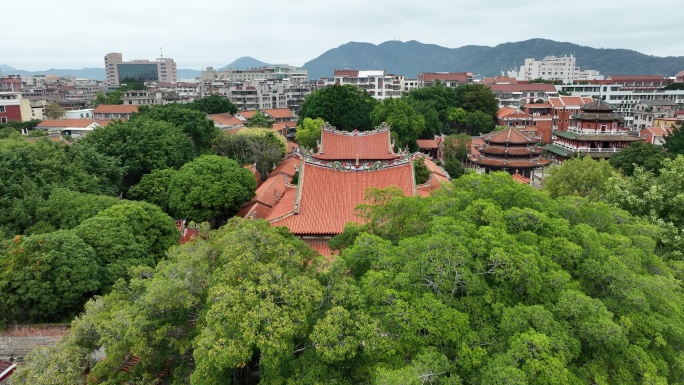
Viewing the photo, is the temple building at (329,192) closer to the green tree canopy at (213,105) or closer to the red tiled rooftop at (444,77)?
the green tree canopy at (213,105)

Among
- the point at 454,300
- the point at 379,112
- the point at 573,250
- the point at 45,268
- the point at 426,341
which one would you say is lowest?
the point at 45,268

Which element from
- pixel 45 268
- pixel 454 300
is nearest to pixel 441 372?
pixel 454 300

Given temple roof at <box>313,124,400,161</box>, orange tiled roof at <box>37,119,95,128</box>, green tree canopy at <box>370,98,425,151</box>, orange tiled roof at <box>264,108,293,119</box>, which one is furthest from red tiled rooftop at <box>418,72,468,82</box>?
temple roof at <box>313,124,400,161</box>

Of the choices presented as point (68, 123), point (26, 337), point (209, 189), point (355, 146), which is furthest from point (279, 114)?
point (26, 337)

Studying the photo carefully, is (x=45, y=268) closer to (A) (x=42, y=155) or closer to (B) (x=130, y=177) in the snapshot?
(A) (x=42, y=155)

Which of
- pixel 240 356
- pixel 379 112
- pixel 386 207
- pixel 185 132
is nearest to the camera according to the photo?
pixel 240 356

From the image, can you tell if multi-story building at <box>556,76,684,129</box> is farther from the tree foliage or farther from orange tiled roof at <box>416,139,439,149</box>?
the tree foliage
